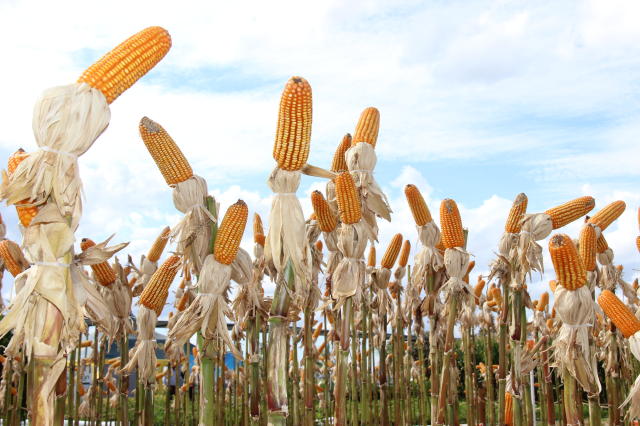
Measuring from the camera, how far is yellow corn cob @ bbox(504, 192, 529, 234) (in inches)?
290

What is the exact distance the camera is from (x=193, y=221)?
4820mm

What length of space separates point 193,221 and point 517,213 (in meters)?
4.29

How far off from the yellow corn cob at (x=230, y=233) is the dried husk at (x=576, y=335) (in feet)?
10.7

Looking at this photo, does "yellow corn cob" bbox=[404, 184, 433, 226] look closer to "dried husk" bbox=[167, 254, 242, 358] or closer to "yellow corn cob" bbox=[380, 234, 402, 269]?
"yellow corn cob" bbox=[380, 234, 402, 269]

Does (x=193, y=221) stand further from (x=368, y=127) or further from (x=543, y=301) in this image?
(x=543, y=301)

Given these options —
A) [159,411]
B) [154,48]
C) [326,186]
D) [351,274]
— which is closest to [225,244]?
[154,48]

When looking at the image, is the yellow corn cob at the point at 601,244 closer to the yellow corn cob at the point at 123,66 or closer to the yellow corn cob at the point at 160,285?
the yellow corn cob at the point at 160,285

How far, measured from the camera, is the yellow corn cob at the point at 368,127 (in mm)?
6883

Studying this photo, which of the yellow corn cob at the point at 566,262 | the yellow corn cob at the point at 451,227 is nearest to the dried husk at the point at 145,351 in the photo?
the yellow corn cob at the point at 451,227

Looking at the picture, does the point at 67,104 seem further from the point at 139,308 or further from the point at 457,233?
the point at 457,233

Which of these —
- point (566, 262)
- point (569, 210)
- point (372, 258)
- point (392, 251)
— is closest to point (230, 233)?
point (566, 262)

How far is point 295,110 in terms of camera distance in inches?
179

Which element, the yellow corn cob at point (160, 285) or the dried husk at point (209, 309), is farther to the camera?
the yellow corn cob at point (160, 285)

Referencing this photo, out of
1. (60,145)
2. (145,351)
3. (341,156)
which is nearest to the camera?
(60,145)
